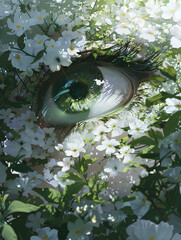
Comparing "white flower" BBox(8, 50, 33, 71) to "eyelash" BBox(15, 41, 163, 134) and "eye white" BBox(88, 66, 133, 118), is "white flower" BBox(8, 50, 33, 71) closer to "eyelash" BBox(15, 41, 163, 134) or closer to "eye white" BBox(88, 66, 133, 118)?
"eyelash" BBox(15, 41, 163, 134)

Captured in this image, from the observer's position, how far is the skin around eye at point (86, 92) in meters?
1.09

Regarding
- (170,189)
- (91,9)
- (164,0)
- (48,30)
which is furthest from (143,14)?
(170,189)

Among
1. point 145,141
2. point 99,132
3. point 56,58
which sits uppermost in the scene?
point 56,58

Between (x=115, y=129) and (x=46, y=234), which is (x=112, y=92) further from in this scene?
(x=46, y=234)

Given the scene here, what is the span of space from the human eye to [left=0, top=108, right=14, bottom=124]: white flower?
0.38 ft

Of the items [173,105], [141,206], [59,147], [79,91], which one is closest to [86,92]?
[79,91]

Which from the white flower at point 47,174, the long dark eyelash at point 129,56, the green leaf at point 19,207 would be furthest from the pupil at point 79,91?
the green leaf at point 19,207

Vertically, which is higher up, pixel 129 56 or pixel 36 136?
pixel 129 56

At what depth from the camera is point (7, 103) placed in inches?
39.0

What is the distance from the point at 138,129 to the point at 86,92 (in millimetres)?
452

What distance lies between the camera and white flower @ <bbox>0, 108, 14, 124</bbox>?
0.96 m

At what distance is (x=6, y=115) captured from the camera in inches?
38.0

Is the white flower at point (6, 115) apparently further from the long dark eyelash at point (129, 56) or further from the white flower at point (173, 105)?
the white flower at point (173, 105)

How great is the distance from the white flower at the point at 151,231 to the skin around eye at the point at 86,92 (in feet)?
1.93
